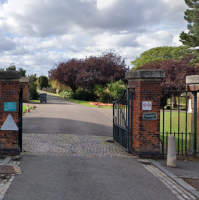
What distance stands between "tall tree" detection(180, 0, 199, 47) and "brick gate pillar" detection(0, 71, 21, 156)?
2543cm

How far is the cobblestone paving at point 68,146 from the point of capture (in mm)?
7871

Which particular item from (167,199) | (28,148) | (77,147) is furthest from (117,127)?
(167,199)

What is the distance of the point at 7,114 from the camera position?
7.28 meters

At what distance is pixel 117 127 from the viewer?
948 cm

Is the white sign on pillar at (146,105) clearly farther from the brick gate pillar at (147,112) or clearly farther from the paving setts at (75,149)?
the paving setts at (75,149)

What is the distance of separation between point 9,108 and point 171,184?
4842 mm

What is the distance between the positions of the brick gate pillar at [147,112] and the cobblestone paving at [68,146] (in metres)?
0.74

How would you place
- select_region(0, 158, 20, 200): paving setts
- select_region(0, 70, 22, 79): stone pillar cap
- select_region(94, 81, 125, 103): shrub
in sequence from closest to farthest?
select_region(0, 158, 20, 200): paving setts, select_region(0, 70, 22, 79): stone pillar cap, select_region(94, 81, 125, 103): shrub

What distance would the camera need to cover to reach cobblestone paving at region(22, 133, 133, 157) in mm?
7871

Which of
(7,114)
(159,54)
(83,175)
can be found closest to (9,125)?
(7,114)

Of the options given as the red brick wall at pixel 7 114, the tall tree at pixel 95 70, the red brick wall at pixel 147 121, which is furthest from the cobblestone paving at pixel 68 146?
the tall tree at pixel 95 70

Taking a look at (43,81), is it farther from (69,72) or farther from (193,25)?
(193,25)

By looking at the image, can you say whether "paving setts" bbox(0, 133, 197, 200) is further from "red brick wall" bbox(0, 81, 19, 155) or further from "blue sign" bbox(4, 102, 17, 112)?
"blue sign" bbox(4, 102, 17, 112)

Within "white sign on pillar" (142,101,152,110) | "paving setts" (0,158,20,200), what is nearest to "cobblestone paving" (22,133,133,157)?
"white sign on pillar" (142,101,152,110)
